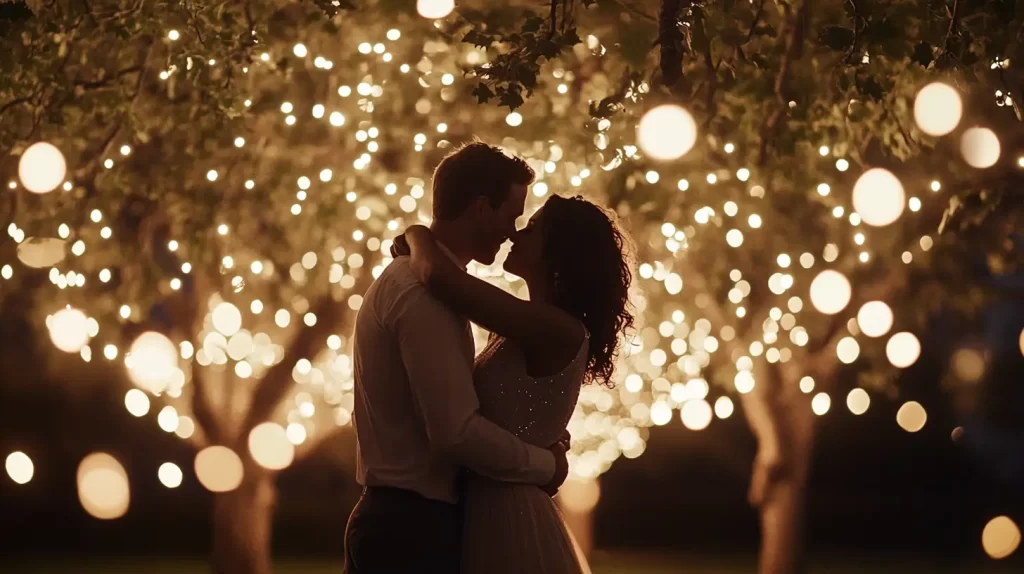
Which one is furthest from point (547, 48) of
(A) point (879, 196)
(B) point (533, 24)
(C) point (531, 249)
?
(A) point (879, 196)

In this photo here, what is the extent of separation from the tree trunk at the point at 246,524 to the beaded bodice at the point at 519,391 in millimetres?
8111

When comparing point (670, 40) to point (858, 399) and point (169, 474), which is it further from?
point (169, 474)

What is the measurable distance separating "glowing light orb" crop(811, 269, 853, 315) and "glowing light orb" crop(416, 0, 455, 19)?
2979 millimetres

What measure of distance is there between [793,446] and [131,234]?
20.2 ft

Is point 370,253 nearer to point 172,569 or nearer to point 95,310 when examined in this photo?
point 95,310

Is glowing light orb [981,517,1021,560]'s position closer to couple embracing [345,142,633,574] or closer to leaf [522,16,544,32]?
leaf [522,16,544,32]

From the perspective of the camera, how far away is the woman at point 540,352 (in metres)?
4.34

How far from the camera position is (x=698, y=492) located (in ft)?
84.3

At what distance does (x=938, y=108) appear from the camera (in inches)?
259

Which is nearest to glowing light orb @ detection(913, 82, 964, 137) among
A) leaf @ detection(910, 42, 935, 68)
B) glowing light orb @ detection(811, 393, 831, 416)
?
leaf @ detection(910, 42, 935, 68)

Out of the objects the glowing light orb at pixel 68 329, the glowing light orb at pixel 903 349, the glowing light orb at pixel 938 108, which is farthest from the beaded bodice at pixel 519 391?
the glowing light orb at pixel 903 349

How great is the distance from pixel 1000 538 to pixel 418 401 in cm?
1938

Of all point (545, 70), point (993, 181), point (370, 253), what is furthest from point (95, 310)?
point (993, 181)

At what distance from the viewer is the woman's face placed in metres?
4.50
